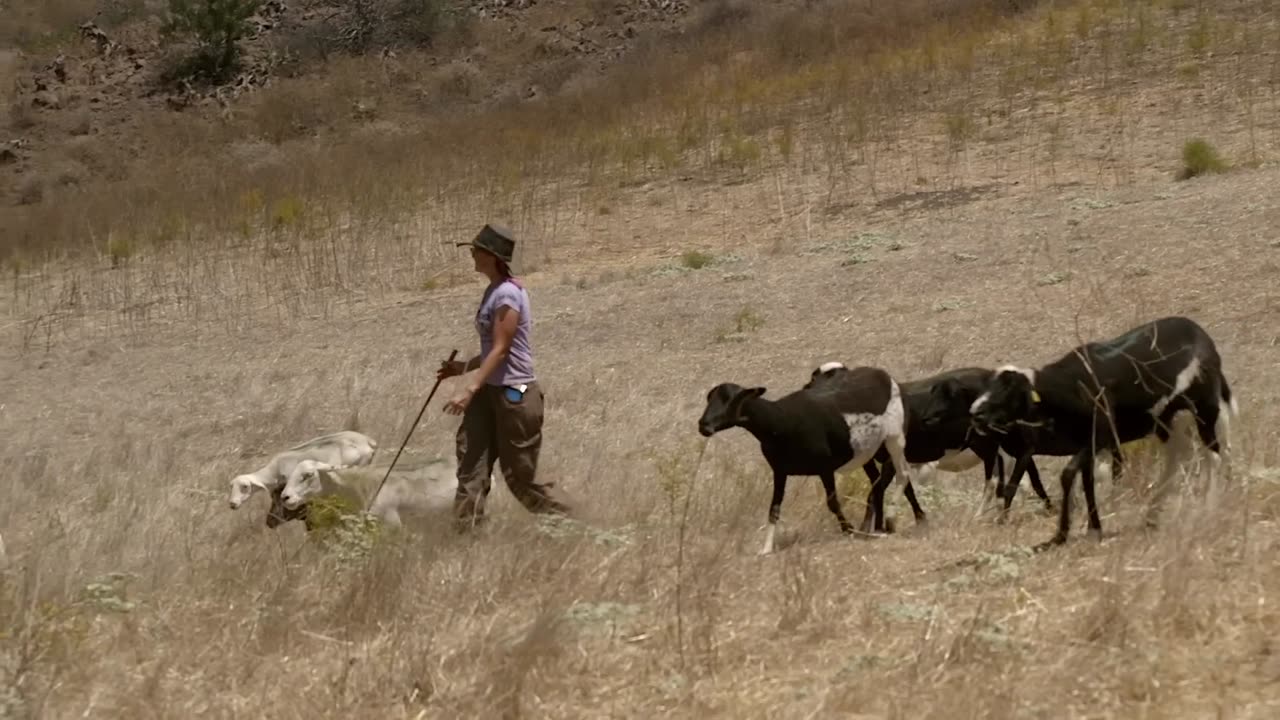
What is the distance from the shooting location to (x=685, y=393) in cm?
1122

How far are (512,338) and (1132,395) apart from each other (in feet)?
9.51

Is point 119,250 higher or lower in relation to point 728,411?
higher

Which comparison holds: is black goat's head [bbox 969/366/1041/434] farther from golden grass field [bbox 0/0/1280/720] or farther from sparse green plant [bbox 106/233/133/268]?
sparse green plant [bbox 106/233/133/268]

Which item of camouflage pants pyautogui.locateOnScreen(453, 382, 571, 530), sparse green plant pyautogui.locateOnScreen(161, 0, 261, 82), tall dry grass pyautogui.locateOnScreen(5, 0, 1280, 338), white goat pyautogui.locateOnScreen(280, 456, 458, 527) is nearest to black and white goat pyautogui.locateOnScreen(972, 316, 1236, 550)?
camouflage pants pyautogui.locateOnScreen(453, 382, 571, 530)

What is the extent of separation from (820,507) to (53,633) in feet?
12.5

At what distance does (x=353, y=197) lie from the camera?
2173 cm

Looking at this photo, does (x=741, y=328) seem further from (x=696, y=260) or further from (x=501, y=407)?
(x=501, y=407)

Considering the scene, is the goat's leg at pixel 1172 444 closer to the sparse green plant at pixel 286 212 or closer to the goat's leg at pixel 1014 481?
the goat's leg at pixel 1014 481

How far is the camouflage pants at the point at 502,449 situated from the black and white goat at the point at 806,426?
91 centimetres

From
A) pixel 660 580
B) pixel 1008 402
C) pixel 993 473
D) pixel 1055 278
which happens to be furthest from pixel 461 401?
pixel 1055 278

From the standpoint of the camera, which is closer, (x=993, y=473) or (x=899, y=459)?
(x=899, y=459)

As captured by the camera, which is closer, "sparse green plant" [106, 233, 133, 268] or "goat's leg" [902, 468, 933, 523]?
"goat's leg" [902, 468, 933, 523]

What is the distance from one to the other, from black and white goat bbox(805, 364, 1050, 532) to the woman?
1.51m

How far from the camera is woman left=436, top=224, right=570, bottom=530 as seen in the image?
23.3 ft
